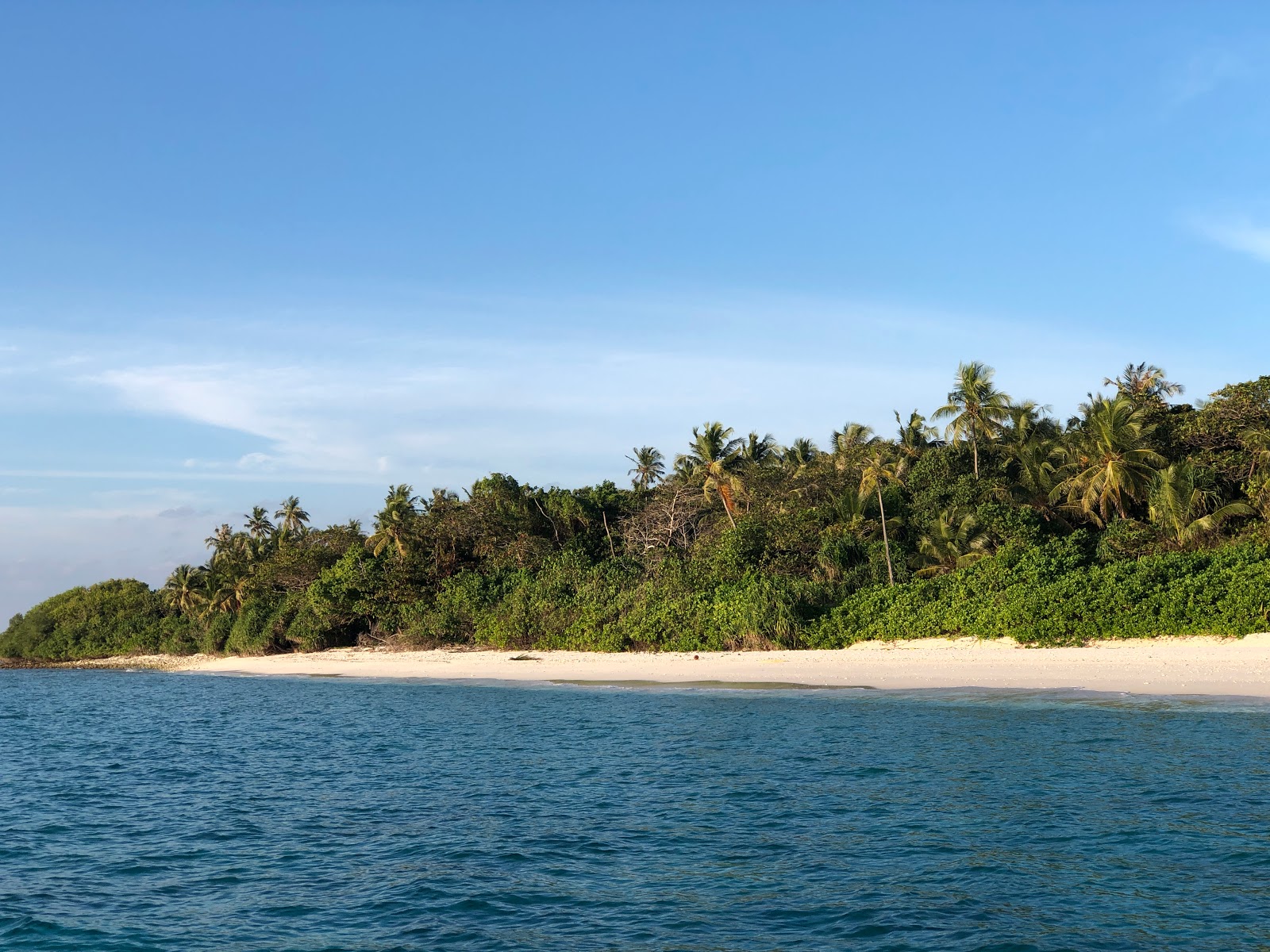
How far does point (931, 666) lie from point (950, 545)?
970cm

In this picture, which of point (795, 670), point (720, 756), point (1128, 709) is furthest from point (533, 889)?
point (795, 670)

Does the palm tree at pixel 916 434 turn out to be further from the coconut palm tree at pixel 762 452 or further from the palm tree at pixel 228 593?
the palm tree at pixel 228 593

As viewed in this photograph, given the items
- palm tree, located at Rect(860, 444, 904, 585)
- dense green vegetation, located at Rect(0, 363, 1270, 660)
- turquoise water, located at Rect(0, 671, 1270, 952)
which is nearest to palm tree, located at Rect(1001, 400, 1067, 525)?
dense green vegetation, located at Rect(0, 363, 1270, 660)

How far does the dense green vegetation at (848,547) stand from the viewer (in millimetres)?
33594

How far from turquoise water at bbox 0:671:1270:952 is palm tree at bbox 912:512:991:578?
1424 cm

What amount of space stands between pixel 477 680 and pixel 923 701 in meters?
20.5

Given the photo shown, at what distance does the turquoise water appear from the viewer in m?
10.4

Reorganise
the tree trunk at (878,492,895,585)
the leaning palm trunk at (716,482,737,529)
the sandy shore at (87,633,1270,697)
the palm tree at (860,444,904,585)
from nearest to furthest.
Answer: the sandy shore at (87,633,1270,697) → the tree trunk at (878,492,895,585) → the palm tree at (860,444,904,585) → the leaning palm trunk at (716,482,737,529)

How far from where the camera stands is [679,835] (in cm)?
1405

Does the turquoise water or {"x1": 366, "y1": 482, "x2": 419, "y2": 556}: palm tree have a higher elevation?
{"x1": 366, "y1": 482, "x2": 419, "y2": 556}: palm tree

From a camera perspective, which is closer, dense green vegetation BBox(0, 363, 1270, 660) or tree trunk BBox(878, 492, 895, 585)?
dense green vegetation BBox(0, 363, 1270, 660)

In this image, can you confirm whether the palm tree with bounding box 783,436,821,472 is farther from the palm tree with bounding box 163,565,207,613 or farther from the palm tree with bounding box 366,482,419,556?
the palm tree with bounding box 163,565,207,613

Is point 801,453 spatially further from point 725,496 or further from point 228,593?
point 228,593

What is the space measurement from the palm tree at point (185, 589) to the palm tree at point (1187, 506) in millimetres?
69599
